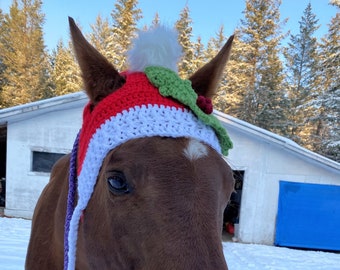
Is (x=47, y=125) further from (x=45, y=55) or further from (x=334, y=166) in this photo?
(x=45, y=55)

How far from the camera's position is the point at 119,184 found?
1164mm

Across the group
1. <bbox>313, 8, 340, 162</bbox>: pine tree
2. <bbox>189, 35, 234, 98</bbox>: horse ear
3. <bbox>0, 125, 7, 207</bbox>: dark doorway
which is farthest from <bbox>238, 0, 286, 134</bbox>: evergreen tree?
<bbox>189, 35, 234, 98</bbox>: horse ear

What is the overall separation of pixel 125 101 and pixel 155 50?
0.42 metres

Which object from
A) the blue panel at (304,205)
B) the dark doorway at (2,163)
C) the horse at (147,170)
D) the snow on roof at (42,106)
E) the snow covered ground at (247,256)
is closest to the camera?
the horse at (147,170)

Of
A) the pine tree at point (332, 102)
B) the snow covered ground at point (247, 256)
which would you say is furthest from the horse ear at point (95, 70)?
the pine tree at point (332, 102)

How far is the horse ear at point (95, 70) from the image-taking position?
149cm

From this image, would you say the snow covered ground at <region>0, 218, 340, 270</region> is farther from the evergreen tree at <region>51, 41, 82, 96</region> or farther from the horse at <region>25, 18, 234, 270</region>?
the evergreen tree at <region>51, 41, 82, 96</region>

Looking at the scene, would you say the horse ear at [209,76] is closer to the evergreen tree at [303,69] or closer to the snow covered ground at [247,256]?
the snow covered ground at [247,256]

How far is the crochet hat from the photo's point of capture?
127cm

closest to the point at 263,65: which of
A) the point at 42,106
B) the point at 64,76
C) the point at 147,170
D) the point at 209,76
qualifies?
the point at 64,76

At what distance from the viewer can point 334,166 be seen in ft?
32.0

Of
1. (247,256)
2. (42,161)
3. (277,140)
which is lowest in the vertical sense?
(247,256)

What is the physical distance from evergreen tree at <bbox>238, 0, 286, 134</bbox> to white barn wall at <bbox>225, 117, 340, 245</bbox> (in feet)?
37.7

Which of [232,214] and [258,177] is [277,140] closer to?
[258,177]
